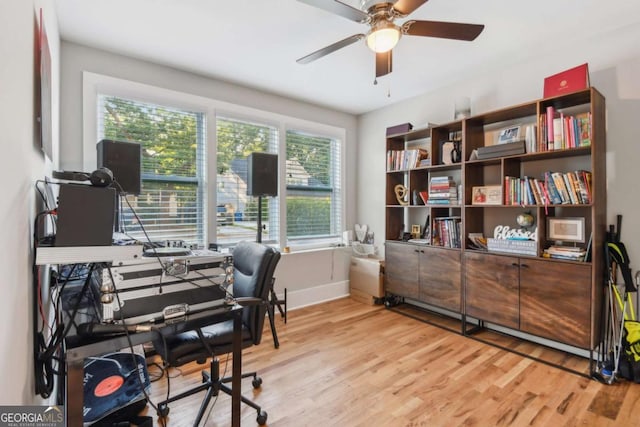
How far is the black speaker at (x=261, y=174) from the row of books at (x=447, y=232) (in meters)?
1.77

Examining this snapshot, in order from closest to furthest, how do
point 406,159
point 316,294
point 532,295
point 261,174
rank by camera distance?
point 532,295, point 261,174, point 406,159, point 316,294

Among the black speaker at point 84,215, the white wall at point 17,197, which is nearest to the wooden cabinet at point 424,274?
the black speaker at point 84,215

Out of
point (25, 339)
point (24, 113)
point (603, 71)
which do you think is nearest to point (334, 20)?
point (24, 113)

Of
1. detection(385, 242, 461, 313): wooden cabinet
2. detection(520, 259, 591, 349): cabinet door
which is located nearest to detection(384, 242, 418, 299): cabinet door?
detection(385, 242, 461, 313): wooden cabinet

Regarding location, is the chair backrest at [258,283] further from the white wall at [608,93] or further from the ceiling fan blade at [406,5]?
the white wall at [608,93]

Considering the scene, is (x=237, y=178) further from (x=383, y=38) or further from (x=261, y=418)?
(x=261, y=418)

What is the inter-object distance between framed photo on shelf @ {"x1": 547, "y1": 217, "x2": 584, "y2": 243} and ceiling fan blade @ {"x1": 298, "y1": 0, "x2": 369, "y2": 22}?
7.20 ft

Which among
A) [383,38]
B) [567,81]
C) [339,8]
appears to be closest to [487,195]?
[567,81]

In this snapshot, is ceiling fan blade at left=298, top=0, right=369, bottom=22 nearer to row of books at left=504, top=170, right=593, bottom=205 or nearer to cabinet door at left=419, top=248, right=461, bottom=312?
row of books at left=504, top=170, right=593, bottom=205

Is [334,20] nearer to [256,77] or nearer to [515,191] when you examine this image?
[256,77]

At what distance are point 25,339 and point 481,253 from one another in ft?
10.2

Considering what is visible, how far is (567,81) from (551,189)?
85cm

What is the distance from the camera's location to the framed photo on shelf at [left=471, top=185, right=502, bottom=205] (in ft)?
9.24

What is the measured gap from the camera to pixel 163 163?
9.57ft
